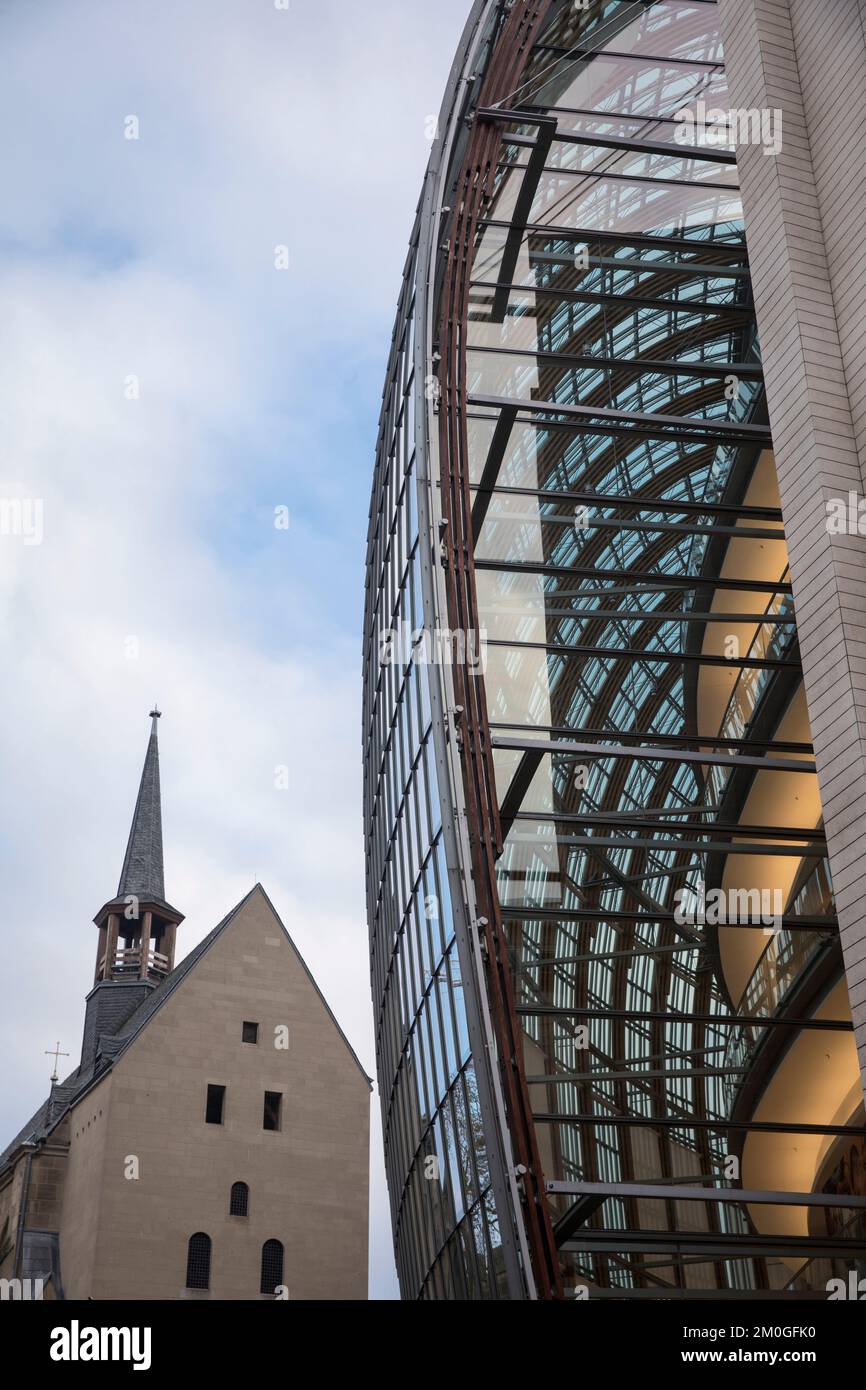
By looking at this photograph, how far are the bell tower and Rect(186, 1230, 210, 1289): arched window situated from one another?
20632 millimetres

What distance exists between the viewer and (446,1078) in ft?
76.1

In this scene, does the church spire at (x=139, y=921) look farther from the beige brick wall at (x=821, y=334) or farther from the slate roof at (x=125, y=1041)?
the beige brick wall at (x=821, y=334)

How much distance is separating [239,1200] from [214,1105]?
402 centimetres

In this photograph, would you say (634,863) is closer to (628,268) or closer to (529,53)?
(628,268)

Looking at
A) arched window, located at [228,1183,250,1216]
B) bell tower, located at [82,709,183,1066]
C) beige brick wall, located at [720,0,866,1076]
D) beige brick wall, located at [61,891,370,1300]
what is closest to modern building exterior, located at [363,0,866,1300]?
beige brick wall, located at [720,0,866,1076]

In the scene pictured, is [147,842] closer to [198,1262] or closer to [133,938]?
[133,938]

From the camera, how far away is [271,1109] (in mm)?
58969

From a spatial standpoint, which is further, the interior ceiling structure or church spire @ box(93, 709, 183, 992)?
church spire @ box(93, 709, 183, 992)

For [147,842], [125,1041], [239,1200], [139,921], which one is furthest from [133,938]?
[239,1200]

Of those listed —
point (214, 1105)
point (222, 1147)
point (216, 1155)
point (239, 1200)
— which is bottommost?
point (239, 1200)

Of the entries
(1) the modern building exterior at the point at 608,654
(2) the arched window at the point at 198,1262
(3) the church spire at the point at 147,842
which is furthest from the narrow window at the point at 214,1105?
(1) the modern building exterior at the point at 608,654

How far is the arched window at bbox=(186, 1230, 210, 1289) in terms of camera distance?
175 feet

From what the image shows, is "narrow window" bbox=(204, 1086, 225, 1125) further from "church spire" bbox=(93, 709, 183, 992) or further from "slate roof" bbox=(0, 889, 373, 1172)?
"church spire" bbox=(93, 709, 183, 992)

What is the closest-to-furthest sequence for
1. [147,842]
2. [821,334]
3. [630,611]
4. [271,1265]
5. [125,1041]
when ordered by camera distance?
[821,334] → [630,611] → [271,1265] → [125,1041] → [147,842]
